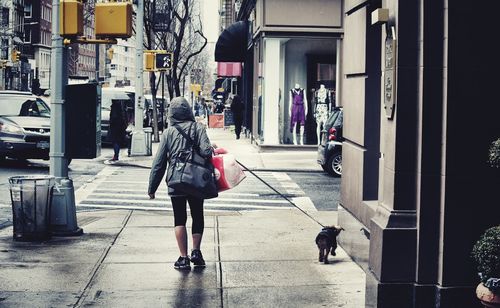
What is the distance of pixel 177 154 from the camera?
852cm

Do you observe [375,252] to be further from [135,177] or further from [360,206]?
[135,177]

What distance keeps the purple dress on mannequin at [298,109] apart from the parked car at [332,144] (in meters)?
7.31

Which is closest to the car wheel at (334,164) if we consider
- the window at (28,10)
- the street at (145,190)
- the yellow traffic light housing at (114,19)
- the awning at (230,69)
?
the street at (145,190)

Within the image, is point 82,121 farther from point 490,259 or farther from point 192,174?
point 490,259

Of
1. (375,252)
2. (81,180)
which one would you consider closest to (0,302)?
(375,252)

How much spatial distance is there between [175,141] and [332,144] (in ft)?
35.8

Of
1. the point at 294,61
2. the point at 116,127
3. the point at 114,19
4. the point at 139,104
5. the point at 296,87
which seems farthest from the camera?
the point at 294,61

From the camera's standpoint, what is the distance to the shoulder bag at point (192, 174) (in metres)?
8.42

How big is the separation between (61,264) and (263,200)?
700cm

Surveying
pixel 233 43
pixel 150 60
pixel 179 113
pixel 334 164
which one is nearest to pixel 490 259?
pixel 179 113

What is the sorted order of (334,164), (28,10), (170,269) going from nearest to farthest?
(170,269)
(334,164)
(28,10)

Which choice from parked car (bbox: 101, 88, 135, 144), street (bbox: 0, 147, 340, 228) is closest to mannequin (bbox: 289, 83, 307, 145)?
street (bbox: 0, 147, 340, 228)

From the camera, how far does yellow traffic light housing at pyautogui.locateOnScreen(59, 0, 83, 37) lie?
412 inches

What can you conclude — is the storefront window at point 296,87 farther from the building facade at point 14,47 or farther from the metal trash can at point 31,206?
the building facade at point 14,47
